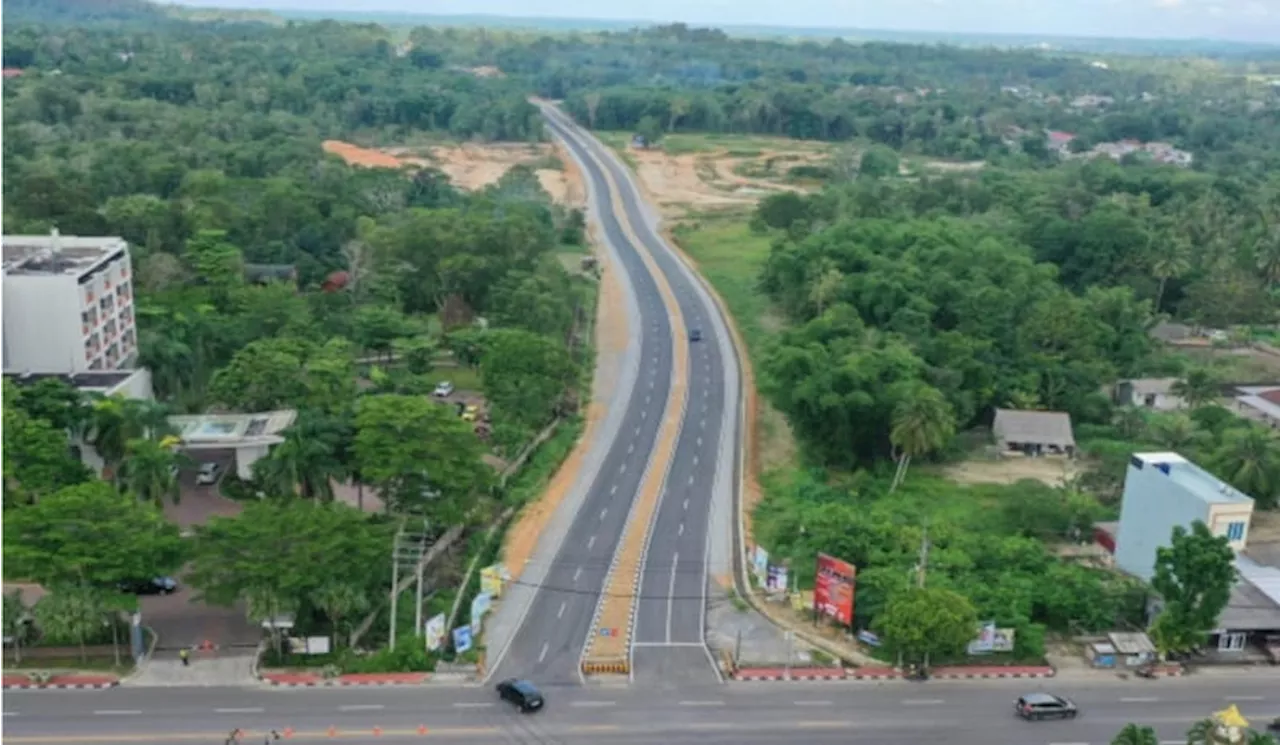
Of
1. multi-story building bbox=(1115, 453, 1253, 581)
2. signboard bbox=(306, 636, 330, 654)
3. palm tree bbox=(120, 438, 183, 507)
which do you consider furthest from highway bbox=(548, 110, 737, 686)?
palm tree bbox=(120, 438, 183, 507)

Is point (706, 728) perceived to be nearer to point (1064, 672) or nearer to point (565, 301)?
point (1064, 672)

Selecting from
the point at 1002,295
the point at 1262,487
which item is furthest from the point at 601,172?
the point at 1262,487

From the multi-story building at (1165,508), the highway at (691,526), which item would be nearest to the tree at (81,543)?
the highway at (691,526)

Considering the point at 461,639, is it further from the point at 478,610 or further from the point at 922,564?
the point at 922,564

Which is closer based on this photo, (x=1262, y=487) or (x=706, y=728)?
(x=706, y=728)

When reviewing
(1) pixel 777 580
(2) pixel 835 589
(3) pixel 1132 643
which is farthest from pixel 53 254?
(3) pixel 1132 643

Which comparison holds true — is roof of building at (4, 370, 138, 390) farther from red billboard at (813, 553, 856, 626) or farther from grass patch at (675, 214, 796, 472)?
red billboard at (813, 553, 856, 626)
